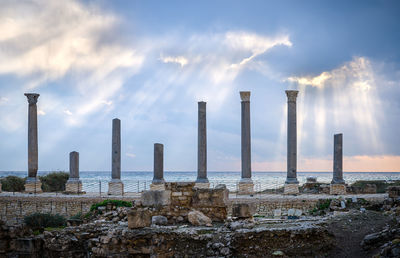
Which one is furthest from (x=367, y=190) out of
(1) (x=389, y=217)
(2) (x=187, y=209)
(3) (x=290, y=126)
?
(2) (x=187, y=209)

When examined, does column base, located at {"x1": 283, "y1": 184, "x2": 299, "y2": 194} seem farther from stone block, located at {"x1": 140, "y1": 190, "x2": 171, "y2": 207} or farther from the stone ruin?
stone block, located at {"x1": 140, "y1": 190, "x2": 171, "y2": 207}

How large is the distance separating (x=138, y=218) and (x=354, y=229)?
585 centimetres

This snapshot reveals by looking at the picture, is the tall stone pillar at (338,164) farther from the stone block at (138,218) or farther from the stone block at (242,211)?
the stone block at (138,218)

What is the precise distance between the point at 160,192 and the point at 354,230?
549cm

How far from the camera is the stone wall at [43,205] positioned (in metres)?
25.3

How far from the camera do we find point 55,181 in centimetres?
4044

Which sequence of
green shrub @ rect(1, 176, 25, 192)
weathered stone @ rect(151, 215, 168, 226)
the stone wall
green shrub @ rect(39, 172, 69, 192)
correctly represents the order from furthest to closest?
green shrub @ rect(39, 172, 69, 192), green shrub @ rect(1, 176, 25, 192), the stone wall, weathered stone @ rect(151, 215, 168, 226)

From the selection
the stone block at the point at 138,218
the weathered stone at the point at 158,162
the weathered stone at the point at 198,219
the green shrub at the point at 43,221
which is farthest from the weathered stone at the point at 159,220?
the weathered stone at the point at 158,162

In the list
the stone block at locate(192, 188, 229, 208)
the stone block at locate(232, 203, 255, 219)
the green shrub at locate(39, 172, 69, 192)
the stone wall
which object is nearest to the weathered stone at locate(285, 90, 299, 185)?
the stone wall

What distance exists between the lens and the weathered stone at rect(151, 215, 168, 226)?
13302 mm

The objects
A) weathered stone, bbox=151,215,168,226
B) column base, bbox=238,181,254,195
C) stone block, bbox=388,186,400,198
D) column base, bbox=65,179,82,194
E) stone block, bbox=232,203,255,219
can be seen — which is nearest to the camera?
weathered stone, bbox=151,215,168,226

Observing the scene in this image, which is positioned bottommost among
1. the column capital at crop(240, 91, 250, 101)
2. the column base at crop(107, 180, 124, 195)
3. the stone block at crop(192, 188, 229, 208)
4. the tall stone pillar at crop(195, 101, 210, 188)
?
the column base at crop(107, 180, 124, 195)

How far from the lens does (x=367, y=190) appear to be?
3098cm

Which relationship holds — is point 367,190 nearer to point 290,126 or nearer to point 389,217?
point 290,126
